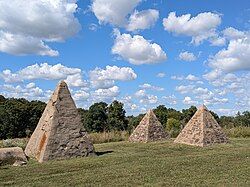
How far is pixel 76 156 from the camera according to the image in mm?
16797

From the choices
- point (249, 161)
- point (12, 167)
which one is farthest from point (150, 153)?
point (12, 167)

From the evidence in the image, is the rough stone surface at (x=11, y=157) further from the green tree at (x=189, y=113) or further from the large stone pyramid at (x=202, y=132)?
the green tree at (x=189, y=113)

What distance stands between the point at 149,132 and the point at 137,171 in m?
12.2

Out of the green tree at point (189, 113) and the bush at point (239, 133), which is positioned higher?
the green tree at point (189, 113)

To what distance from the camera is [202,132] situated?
2202 centimetres

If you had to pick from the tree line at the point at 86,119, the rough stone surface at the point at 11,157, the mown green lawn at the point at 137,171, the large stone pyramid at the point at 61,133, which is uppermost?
the tree line at the point at 86,119

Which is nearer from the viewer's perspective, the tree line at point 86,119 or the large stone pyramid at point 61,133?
the large stone pyramid at point 61,133

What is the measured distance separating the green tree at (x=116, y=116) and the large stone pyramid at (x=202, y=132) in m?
23.3

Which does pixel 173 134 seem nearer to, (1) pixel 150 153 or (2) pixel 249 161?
(1) pixel 150 153

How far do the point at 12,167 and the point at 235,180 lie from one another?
25.9 ft

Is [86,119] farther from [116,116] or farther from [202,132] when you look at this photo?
[202,132]

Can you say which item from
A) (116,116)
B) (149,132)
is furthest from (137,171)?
(116,116)

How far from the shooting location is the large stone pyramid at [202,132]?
71.6 ft

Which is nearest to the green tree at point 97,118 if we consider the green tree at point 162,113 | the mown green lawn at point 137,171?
the green tree at point 162,113
